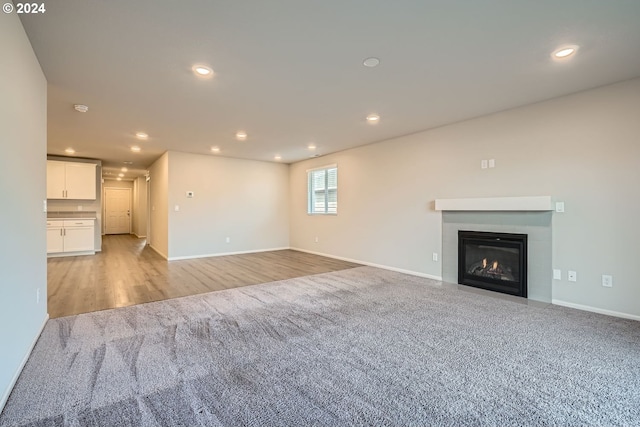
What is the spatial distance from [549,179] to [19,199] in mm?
5414

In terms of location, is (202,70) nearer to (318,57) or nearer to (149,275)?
(318,57)

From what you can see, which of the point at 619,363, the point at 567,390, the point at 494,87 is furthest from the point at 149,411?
the point at 494,87

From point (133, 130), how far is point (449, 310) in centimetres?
564

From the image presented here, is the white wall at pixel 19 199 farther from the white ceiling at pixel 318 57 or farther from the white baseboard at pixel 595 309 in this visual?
the white baseboard at pixel 595 309

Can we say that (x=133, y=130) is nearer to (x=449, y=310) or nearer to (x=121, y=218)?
(x=449, y=310)

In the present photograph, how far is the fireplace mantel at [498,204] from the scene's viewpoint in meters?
3.66

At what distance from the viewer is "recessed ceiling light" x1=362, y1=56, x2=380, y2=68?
107 inches

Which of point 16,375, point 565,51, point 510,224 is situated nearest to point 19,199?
point 16,375

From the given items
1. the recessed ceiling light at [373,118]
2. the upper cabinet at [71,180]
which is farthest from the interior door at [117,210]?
the recessed ceiling light at [373,118]

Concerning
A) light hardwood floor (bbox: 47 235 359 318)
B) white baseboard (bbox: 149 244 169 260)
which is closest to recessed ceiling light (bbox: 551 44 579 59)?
light hardwood floor (bbox: 47 235 359 318)

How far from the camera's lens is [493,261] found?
4238 millimetres

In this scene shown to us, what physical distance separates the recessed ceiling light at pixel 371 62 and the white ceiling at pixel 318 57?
0.20ft

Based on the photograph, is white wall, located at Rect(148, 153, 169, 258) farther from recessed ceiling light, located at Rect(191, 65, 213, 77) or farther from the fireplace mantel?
the fireplace mantel

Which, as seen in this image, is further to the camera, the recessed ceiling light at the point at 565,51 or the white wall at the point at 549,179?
the white wall at the point at 549,179
